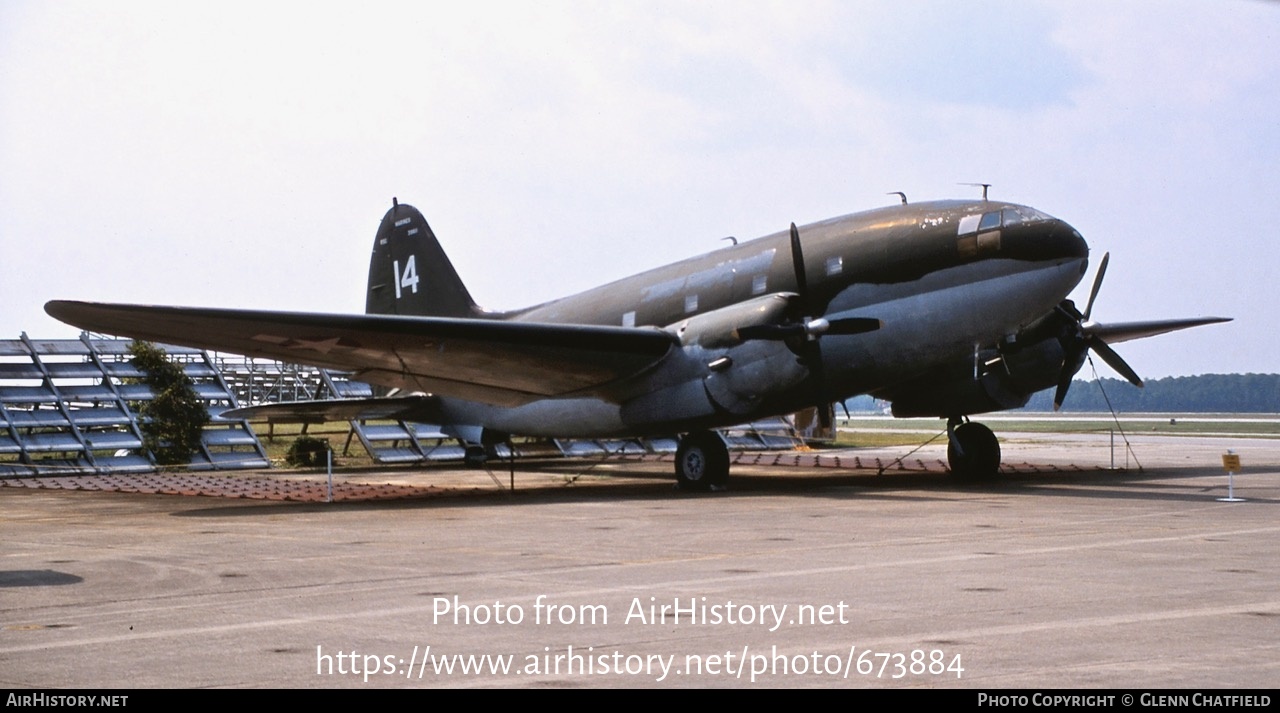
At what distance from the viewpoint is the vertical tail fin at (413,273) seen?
108 ft

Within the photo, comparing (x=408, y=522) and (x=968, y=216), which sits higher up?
(x=968, y=216)

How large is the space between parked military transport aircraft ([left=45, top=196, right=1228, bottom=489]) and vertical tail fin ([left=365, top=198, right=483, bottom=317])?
5.45 m

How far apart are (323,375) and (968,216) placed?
82.9 ft

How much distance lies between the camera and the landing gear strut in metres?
24.3

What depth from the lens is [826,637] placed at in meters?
8.45

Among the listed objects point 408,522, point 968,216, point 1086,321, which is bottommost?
point 408,522

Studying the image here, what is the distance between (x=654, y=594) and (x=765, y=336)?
39.7 feet

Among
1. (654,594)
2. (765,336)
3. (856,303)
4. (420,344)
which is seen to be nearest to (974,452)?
(856,303)

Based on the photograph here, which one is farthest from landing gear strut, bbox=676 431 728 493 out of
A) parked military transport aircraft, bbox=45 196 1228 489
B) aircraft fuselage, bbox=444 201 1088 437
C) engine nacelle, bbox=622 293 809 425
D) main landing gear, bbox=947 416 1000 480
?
main landing gear, bbox=947 416 1000 480

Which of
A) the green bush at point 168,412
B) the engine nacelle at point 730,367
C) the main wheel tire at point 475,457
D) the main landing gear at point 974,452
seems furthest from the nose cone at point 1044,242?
the green bush at point 168,412

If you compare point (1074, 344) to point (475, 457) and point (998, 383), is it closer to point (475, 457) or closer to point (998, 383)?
point (998, 383)
